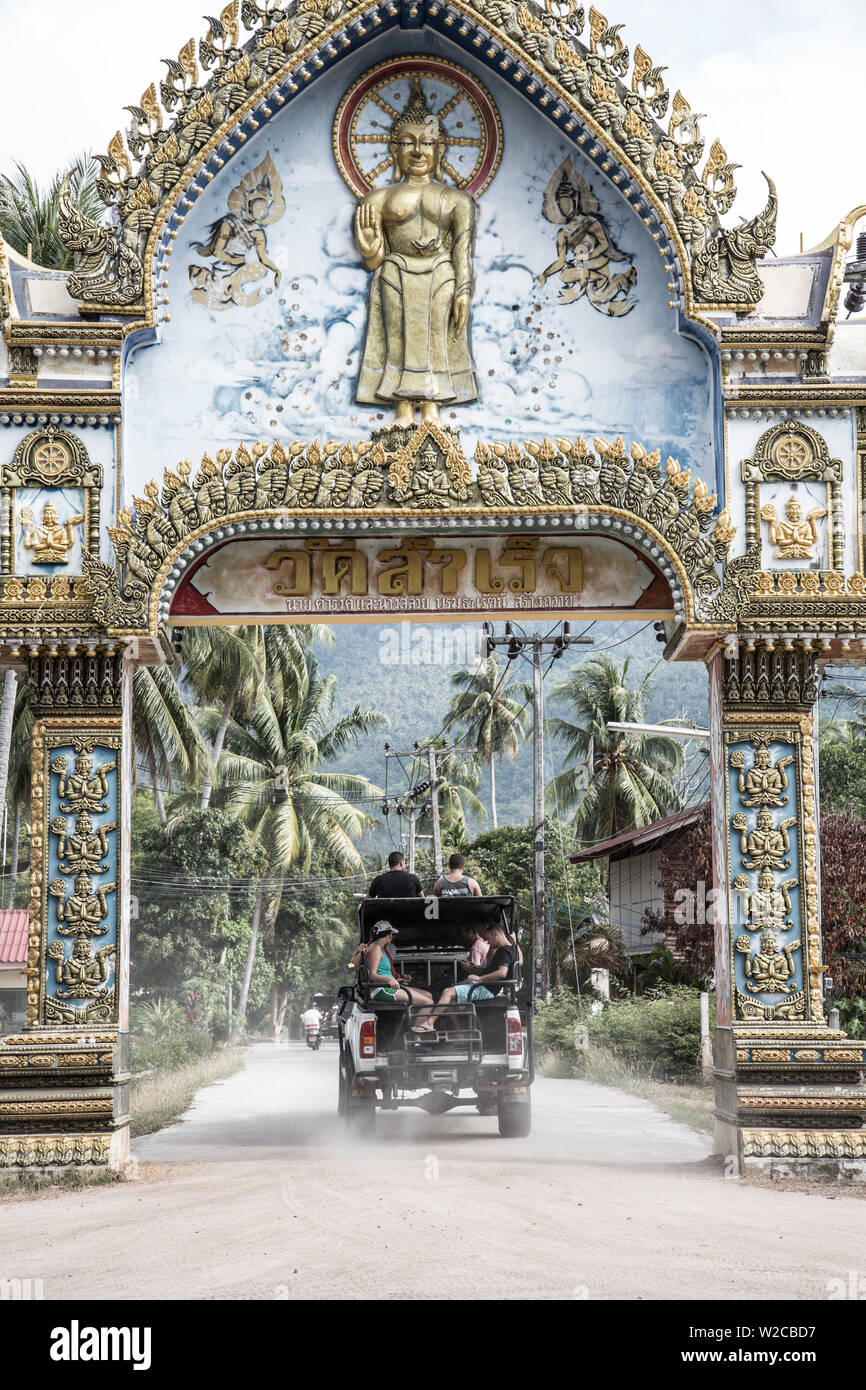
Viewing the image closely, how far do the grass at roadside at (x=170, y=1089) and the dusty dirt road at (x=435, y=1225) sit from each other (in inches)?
79.9

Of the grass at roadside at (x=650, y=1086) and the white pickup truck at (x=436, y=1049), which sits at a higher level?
the white pickup truck at (x=436, y=1049)

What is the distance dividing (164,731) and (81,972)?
54.9 feet

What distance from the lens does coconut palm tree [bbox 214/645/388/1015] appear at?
128ft

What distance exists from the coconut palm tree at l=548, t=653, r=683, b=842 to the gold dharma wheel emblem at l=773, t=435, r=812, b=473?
26.7 metres

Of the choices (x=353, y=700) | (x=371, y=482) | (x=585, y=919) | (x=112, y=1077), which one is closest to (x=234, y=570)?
(x=371, y=482)

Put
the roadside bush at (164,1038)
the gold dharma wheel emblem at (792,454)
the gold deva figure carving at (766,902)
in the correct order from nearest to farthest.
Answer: the gold deva figure carving at (766,902) → the gold dharma wheel emblem at (792,454) → the roadside bush at (164,1038)

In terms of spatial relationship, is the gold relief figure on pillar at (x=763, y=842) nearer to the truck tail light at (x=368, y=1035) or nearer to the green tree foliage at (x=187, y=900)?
the truck tail light at (x=368, y=1035)

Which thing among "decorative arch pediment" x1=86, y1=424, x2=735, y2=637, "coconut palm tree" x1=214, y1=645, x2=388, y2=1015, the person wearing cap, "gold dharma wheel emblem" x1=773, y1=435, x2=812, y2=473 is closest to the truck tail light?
the person wearing cap

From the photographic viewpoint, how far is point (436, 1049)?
14.0 meters

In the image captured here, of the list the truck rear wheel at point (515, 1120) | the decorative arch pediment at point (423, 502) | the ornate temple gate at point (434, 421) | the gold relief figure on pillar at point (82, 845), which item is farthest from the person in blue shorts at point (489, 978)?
the decorative arch pediment at point (423, 502)

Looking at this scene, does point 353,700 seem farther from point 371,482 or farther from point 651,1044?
point 371,482

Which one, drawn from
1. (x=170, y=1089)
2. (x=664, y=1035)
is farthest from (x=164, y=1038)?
(x=664, y=1035)

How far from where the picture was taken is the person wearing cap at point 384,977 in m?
14.0

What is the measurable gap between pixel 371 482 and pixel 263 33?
3.78 metres
